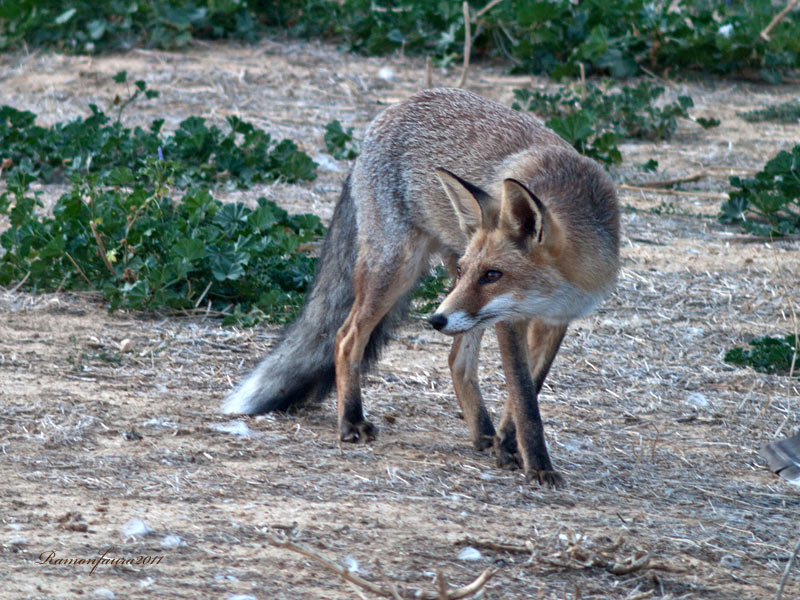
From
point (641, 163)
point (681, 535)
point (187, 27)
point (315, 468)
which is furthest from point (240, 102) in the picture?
point (681, 535)

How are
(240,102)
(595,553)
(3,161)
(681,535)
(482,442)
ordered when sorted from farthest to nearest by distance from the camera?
Result: (240,102)
(3,161)
(482,442)
(681,535)
(595,553)

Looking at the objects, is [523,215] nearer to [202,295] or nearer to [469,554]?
[469,554]

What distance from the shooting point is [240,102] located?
34.2ft

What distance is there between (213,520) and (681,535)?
1652 mm

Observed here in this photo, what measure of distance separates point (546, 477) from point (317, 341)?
1.46m

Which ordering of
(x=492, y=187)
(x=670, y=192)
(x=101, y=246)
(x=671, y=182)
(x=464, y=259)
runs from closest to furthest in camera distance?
(x=464, y=259) → (x=492, y=187) → (x=101, y=246) → (x=670, y=192) → (x=671, y=182)

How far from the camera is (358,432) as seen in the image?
4.48 meters

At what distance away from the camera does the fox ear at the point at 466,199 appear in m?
3.97

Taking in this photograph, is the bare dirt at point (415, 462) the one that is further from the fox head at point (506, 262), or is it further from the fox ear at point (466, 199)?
the fox ear at point (466, 199)

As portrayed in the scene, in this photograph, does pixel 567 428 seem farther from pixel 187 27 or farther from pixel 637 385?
pixel 187 27

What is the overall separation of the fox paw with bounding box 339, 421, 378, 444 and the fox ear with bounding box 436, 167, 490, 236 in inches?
40.5

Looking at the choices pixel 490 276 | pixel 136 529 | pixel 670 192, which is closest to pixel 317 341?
pixel 490 276

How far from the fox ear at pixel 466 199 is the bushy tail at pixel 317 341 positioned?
779 mm

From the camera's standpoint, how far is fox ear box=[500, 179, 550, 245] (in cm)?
A: 384
